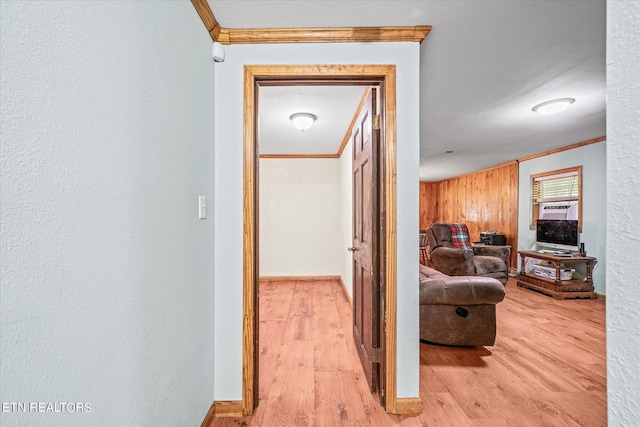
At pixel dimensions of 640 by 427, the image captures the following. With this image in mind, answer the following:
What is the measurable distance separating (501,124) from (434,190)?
5787 mm

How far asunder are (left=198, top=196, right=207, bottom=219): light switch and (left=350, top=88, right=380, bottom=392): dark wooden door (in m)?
1.05

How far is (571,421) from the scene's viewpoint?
166cm

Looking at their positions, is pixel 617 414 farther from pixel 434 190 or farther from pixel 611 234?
pixel 434 190

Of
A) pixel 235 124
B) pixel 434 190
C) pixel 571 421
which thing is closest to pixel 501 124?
pixel 571 421

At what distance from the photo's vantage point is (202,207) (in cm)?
152

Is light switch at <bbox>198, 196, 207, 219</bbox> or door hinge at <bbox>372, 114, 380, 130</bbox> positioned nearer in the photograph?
light switch at <bbox>198, 196, 207, 219</bbox>

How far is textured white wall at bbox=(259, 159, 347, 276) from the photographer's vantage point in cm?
523

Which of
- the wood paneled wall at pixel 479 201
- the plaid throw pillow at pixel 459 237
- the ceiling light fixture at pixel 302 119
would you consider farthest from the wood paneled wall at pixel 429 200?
the ceiling light fixture at pixel 302 119

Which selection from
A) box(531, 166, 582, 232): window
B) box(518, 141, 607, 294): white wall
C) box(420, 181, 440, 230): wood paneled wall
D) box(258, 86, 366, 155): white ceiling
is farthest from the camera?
box(420, 181, 440, 230): wood paneled wall

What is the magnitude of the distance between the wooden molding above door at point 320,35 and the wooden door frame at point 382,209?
0.51ft

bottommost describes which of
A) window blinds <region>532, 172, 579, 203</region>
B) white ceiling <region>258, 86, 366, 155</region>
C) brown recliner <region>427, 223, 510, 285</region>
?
brown recliner <region>427, 223, 510, 285</region>

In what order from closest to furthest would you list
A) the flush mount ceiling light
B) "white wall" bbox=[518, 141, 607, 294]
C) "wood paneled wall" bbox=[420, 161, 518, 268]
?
the flush mount ceiling light → "white wall" bbox=[518, 141, 607, 294] → "wood paneled wall" bbox=[420, 161, 518, 268]

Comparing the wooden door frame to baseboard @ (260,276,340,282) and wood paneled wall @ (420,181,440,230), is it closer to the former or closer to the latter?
baseboard @ (260,276,340,282)

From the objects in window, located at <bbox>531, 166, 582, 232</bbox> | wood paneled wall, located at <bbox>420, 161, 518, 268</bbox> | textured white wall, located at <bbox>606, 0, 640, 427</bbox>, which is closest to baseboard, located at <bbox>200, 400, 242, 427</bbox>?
textured white wall, located at <bbox>606, 0, 640, 427</bbox>
